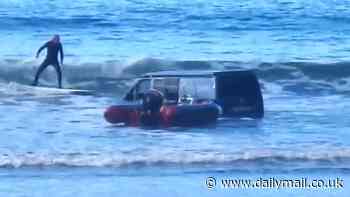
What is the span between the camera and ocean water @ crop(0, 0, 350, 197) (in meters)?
12.8

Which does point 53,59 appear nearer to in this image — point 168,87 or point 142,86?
point 142,86

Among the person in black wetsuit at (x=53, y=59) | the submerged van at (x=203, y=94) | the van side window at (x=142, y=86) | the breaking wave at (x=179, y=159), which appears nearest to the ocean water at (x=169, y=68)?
the breaking wave at (x=179, y=159)

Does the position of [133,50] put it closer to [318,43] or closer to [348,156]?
[318,43]

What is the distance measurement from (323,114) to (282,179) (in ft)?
19.0

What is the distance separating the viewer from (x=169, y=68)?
25.8 m

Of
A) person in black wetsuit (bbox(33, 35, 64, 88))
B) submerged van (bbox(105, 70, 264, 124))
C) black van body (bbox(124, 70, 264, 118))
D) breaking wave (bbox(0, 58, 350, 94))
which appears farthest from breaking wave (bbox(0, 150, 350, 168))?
person in black wetsuit (bbox(33, 35, 64, 88))

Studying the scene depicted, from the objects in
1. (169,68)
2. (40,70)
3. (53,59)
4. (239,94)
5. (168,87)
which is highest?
(168,87)

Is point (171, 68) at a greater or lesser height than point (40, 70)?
lesser

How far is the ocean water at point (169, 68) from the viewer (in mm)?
12828

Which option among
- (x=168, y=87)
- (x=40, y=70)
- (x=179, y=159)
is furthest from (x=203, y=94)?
(x=40, y=70)

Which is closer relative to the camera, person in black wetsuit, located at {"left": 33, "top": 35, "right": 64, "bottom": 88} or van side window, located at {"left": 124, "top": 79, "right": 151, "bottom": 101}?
van side window, located at {"left": 124, "top": 79, "right": 151, "bottom": 101}

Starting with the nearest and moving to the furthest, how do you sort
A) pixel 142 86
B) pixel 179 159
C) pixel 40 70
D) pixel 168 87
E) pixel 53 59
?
pixel 179 159 < pixel 168 87 < pixel 142 86 < pixel 40 70 < pixel 53 59

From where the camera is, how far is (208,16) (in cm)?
3691

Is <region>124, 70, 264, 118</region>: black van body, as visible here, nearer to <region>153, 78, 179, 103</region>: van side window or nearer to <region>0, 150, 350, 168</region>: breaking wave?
<region>153, 78, 179, 103</region>: van side window
